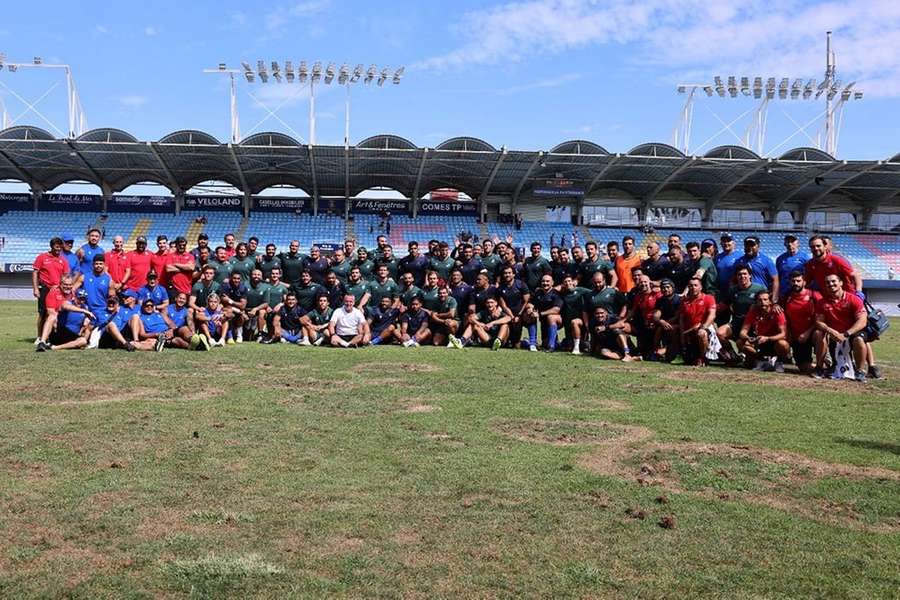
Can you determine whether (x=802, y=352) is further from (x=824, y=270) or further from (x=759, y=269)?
(x=759, y=269)

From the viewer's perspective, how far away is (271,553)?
3264 millimetres

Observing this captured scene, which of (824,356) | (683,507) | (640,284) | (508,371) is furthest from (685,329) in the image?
(683,507)

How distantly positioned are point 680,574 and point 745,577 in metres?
0.27

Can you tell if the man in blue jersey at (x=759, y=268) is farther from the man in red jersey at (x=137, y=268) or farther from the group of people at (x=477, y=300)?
the man in red jersey at (x=137, y=268)

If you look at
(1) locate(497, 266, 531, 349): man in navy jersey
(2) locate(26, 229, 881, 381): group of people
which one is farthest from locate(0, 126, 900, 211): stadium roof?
(1) locate(497, 266, 531, 349): man in navy jersey

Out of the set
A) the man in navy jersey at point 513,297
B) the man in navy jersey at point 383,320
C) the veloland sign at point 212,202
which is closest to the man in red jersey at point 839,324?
the man in navy jersey at point 513,297

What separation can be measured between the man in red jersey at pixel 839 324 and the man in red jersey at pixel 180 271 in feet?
32.9

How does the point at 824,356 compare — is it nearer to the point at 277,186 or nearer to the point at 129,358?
the point at 129,358

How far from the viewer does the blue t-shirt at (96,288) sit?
11648mm

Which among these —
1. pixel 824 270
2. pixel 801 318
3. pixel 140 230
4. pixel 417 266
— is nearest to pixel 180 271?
pixel 417 266

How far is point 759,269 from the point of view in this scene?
1108 centimetres

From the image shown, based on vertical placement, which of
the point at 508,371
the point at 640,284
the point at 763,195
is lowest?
the point at 508,371

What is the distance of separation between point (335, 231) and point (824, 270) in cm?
3054

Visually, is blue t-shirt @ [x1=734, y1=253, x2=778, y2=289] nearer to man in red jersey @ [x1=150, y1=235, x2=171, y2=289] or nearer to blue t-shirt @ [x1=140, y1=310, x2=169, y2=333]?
blue t-shirt @ [x1=140, y1=310, x2=169, y2=333]
